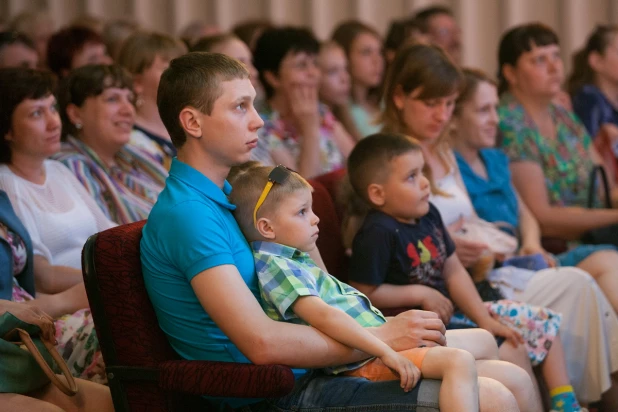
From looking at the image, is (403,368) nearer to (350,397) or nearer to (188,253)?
(350,397)

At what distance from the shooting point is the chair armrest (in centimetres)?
179

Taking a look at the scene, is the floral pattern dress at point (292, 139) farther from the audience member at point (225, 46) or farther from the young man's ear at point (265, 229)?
the young man's ear at point (265, 229)

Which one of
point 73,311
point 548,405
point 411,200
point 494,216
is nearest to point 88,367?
point 73,311

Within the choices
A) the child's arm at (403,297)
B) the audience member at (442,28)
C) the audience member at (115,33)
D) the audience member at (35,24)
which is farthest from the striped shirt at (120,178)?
the audience member at (442,28)

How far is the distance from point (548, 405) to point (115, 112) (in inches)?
63.6

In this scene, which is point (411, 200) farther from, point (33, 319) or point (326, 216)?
point (33, 319)

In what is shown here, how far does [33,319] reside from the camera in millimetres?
2143

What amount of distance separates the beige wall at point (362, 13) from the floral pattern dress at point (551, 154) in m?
2.06

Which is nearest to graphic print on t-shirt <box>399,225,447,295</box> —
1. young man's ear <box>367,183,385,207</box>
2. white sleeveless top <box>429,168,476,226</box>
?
young man's ear <box>367,183,385,207</box>

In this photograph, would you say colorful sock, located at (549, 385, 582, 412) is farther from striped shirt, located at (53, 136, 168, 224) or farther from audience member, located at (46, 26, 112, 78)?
audience member, located at (46, 26, 112, 78)

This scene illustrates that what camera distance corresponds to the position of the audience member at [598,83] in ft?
14.3

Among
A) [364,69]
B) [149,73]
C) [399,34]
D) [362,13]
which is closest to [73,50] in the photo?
[149,73]

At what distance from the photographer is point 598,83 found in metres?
4.50

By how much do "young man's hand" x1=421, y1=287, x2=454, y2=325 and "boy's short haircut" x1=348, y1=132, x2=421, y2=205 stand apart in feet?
0.99
